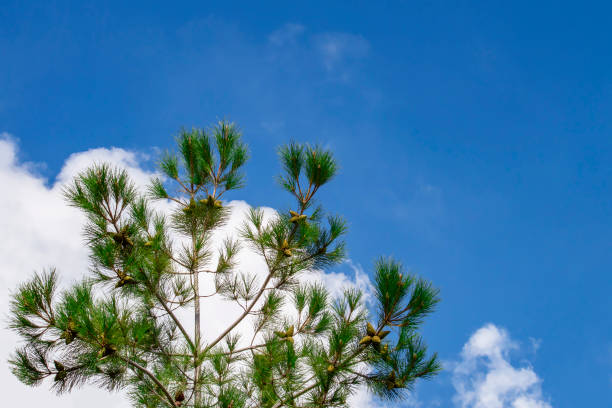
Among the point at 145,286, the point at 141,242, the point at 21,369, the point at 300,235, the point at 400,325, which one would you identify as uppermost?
the point at 300,235

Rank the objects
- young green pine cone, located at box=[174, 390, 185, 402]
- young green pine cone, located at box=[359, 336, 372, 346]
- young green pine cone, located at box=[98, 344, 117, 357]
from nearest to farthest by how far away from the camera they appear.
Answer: young green pine cone, located at box=[98, 344, 117, 357] → young green pine cone, located at box=[359, 336, 372, 346] → young green pine cone, located at box=[174, 390, 185, 402]

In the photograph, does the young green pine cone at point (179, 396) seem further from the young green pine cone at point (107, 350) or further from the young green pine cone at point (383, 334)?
the young green pine cone at point (383, 334)

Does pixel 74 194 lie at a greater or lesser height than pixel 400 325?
greater

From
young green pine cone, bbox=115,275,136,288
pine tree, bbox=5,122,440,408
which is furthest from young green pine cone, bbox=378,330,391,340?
young green pine cone, bbox=115,275,136,288

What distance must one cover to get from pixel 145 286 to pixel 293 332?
121cm

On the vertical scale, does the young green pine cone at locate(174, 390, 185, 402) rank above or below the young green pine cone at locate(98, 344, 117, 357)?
above

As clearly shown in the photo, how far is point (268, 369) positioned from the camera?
9.89 ft

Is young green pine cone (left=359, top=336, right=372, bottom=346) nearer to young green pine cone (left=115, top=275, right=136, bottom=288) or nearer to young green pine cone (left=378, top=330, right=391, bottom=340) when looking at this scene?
young green pine cone (left=378, top=330, right=391, bottom=340)

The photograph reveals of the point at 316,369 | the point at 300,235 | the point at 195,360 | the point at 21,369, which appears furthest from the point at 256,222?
the point at 21,369

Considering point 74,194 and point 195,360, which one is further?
point 74,194

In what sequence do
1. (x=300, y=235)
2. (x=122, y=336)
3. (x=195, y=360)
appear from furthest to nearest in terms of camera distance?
1. (x=300, y=235)
2. (x=195, y=360)
3. (x=122, y=336)

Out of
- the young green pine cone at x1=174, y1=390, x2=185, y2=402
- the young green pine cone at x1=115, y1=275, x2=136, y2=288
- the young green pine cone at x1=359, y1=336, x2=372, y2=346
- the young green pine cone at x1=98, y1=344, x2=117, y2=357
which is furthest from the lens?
the young green pine cone at x1=115, y1=275, x2=136, y2=288

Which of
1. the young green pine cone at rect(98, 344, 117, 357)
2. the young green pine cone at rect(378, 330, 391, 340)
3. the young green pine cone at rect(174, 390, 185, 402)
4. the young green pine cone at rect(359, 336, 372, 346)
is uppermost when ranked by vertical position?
the young green pine cone at rect(378, 330, 391, 340)

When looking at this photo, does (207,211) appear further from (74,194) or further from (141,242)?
(74,194)
